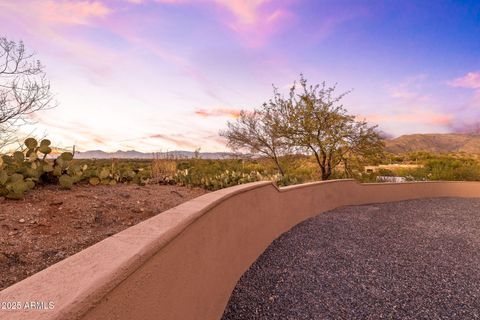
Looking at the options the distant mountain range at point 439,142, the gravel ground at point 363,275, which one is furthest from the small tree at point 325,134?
the distant mountain range at point 439,142

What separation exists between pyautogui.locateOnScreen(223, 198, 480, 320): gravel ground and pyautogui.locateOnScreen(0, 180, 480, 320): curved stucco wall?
436 millimetres

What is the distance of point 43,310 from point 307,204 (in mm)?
8148

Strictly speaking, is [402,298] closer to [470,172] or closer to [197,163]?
[197,163]

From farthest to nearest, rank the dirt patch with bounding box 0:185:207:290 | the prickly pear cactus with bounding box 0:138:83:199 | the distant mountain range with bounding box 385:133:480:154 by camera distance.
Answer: the distant mountain range with bounding box 385:133:480:154 < the prickly pear cactus with bounding box 0:138:83:199 < the dirt patch with bounding box 0:185:207:290

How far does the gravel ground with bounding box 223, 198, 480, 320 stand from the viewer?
13.3 ft

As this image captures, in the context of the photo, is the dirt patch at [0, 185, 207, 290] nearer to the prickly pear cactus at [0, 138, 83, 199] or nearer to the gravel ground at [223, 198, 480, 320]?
the prickly pear cactus at [0, 138, 83, 199]

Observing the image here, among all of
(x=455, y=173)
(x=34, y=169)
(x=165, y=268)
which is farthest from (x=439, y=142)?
(x=165, y=268)

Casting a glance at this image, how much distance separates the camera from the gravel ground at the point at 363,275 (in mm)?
4062

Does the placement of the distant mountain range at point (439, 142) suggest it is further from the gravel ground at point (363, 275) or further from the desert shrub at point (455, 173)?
the gravel ground at point (363, 275)

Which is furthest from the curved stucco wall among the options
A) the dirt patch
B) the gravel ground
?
the dirt patch

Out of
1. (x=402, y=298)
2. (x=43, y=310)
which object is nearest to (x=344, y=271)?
(x=402, y=298)

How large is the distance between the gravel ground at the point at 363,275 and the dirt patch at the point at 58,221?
6.02 ft

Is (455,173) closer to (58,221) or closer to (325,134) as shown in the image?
(325,134)

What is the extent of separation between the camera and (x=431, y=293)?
4.62 meters
